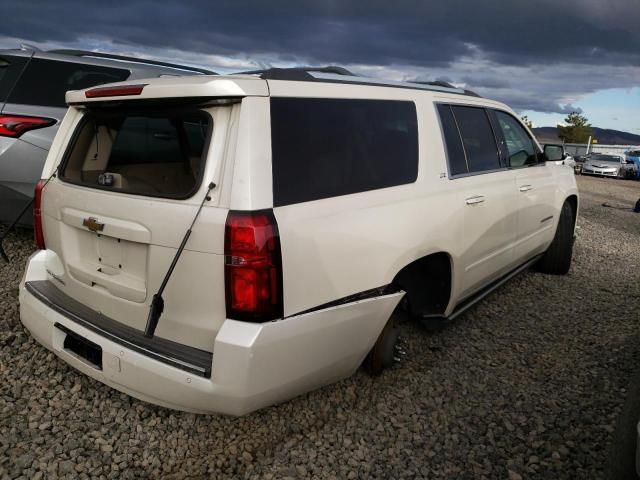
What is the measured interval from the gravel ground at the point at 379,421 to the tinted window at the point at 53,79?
2002mm

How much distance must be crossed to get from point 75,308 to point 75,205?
0.55 metres

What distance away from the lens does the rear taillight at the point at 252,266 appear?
6.84 ft

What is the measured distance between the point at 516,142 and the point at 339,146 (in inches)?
104

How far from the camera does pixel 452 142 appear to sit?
3.43 meters

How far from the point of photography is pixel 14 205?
4.79 m

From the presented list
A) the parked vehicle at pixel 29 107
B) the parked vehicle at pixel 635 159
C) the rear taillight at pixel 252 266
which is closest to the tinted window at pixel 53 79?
the parked vehicle at pixel 29 107

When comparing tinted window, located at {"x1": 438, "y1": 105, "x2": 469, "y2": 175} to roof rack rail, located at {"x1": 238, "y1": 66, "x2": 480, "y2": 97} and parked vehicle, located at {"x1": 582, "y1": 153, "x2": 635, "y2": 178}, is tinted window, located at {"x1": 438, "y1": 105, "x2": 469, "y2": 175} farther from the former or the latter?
parked vehicle, located at {"x1": 582, "y1": 153, "x2": 635, "y2": 178}

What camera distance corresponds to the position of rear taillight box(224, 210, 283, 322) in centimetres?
208

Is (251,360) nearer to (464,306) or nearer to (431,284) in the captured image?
(431,284)

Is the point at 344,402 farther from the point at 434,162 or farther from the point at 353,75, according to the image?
the point at 353,75

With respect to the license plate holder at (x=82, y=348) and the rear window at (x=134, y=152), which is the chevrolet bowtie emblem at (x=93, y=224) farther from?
the license plate holder at (x=82, y=348)

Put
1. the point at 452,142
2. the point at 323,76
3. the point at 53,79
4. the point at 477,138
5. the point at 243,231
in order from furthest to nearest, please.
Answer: the point at 53,79, the point at 477,138, the point at 452,142, the point at 323,76, the point at 243,231

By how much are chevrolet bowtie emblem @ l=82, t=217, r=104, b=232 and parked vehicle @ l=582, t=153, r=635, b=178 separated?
1179 inches

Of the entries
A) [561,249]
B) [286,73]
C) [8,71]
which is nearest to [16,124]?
[8,71]
